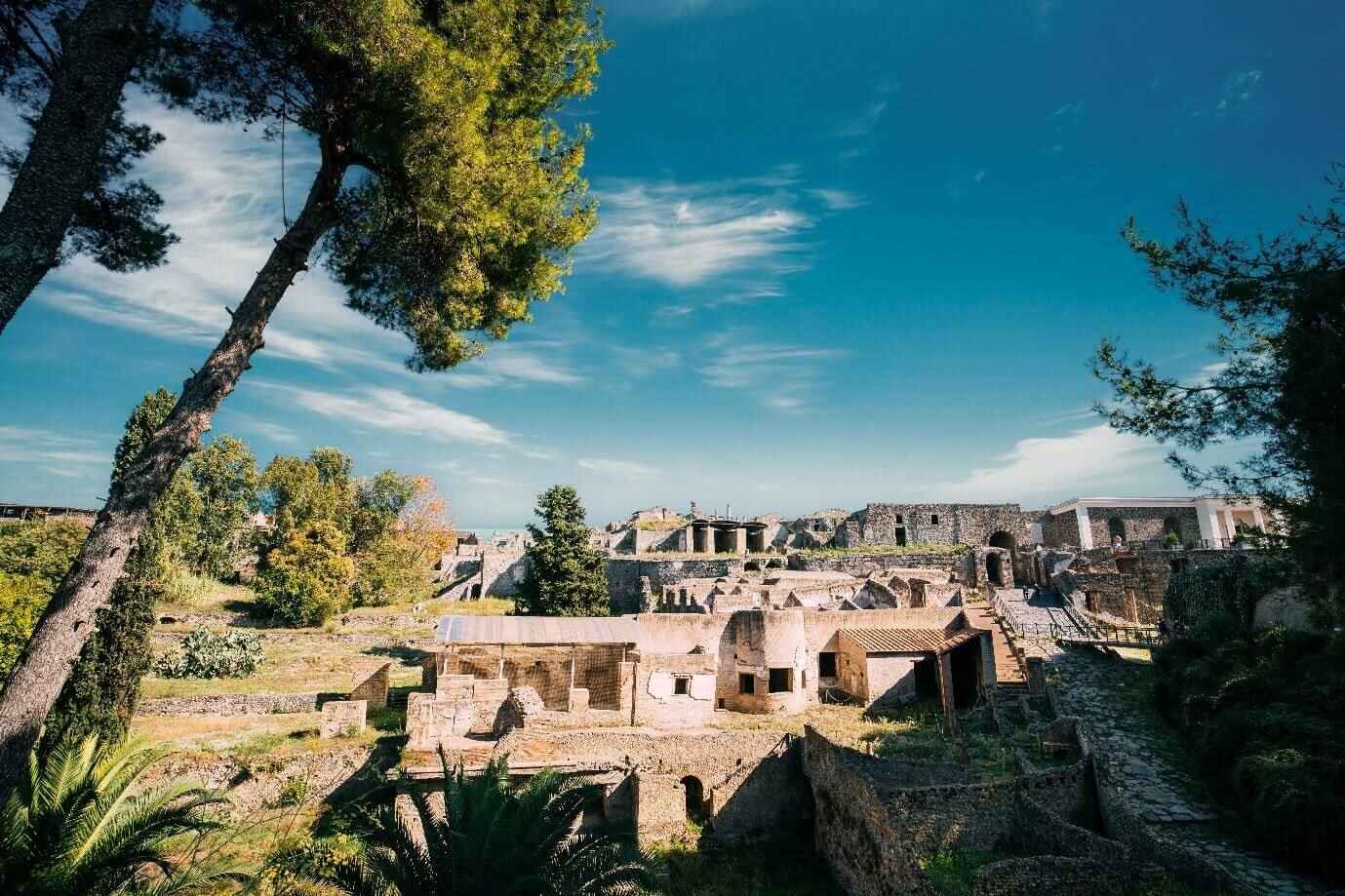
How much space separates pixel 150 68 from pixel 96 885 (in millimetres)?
8942

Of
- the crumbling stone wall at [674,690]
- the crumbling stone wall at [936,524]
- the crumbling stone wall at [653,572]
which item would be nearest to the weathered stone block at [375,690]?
the crumbling stone wall at [674,690]

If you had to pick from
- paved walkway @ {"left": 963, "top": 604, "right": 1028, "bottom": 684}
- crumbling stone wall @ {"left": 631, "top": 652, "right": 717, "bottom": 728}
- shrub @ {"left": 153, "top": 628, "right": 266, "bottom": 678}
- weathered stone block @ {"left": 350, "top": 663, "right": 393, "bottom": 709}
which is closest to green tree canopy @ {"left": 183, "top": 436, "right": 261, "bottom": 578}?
shrub @ {"left": 153, "top": 628, "right": 266, "bottom": 678}

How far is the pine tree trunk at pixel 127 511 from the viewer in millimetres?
5816

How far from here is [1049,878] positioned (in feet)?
28.2

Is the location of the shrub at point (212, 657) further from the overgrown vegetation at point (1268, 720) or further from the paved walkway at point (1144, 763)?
the overgrown vegetation at point (1268, 720)

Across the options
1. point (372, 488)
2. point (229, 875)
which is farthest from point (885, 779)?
point (372, 488)

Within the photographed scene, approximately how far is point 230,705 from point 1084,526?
41.6 m

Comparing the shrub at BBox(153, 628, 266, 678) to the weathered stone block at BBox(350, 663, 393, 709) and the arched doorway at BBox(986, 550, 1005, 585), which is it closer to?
the weathered stone block at BBox(350, 663, 393, 709)

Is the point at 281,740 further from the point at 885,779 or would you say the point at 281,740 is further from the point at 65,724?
the point at 885,779

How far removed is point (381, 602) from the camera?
39.7 meters

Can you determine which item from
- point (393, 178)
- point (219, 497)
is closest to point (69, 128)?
point (393, 178)

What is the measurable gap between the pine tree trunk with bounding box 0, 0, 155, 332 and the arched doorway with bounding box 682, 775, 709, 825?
13.7m

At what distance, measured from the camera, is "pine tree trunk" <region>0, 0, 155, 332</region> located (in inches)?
235

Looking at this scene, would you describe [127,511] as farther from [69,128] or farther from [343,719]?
[343,719]
